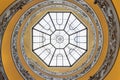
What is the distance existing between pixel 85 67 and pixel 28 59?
2.66 m

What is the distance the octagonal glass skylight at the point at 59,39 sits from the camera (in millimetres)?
14656

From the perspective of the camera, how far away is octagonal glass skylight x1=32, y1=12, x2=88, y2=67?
14656 mm

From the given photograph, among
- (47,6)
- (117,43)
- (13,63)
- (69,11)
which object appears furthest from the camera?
(69,11)

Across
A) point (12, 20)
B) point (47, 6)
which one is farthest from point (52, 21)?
point (12, 20)

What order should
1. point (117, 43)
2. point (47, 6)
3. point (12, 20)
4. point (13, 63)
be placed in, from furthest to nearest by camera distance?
point (47, 6)
point (13, 63)
point (12, 20)
point (117, 43)

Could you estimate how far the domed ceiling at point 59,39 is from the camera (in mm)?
9844

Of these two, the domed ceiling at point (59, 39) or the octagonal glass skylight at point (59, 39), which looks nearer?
the domed ceiling at point (59, 39)

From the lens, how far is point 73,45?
48.9 ft

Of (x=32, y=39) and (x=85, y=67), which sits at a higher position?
(x=32, y=39)

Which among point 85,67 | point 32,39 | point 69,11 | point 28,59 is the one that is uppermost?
point 69,11

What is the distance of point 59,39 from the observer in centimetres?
1488

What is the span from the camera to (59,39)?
48.8 feet

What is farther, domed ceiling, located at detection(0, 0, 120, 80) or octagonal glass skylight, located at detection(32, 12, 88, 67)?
octagonal glass skylight, located at detection(32, 12, 88, 67)

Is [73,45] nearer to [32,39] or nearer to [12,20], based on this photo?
[32,39]
